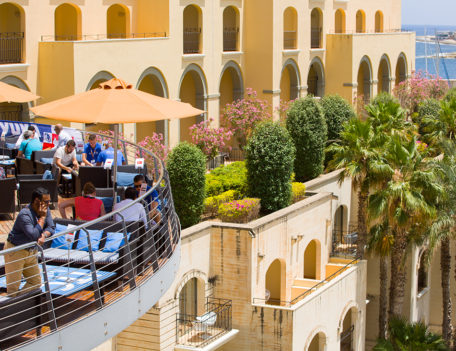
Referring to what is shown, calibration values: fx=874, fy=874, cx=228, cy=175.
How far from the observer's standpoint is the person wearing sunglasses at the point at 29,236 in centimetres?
1091

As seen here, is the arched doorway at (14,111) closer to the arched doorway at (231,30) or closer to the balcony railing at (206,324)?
the balcony railing at (206,324)

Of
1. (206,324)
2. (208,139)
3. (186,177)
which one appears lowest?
(206,324)

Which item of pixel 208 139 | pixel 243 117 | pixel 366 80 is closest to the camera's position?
pixel 208 139

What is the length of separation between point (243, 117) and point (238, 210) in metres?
11.4

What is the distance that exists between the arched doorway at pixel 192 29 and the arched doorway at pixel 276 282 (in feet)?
39.5

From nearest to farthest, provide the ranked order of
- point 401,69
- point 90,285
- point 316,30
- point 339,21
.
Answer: point 90,285 < point 316,30 < point 339,21 < point 401,69

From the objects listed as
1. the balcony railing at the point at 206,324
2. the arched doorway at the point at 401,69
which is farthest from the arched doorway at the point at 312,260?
the arched doorway at the point at 401,69

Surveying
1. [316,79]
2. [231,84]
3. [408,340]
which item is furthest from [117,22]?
[408,340]

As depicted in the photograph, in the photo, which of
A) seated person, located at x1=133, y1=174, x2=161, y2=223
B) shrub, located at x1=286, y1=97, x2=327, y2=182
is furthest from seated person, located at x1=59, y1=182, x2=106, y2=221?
shrub, located at x1=286, y1=97, x2=327, y2=182

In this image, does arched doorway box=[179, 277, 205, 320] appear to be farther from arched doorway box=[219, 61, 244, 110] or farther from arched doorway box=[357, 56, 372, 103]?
arched doorway box=[357, 56, 372, 103]

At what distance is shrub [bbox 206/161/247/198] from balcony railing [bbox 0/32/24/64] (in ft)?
24.7

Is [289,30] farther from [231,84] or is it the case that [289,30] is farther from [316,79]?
[316,79]

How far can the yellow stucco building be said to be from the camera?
2878 cm

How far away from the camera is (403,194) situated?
91.4 feet
